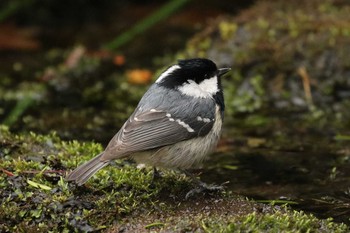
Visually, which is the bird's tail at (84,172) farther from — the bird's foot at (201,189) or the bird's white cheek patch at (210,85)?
the bird's white cheek patch at (210,85)

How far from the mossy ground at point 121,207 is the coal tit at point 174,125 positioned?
161 millimetres

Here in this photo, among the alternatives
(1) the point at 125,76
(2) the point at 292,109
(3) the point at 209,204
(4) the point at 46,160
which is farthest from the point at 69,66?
(3) the point at 209,204

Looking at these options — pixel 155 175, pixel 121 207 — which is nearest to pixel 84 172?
pixel 121 207

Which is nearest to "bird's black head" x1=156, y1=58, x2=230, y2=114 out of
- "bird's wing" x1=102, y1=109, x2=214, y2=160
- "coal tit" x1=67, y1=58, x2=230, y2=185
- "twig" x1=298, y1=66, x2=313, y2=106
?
"coal tit" x1=67, y1=58, x2=230, y2=185

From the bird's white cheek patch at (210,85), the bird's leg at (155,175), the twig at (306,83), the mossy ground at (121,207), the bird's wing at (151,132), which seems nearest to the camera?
the mossy ground at (121,207)

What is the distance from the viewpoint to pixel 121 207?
4355 mm

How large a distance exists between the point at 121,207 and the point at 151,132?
0.53 m

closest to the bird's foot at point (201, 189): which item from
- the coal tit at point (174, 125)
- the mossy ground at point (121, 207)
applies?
the mossy ground at point (121, 207)

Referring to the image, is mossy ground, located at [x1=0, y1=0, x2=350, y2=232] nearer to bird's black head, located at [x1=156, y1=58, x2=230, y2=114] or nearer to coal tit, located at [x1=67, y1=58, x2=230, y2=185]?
coal tit, located at [x1=67, y1=58, x2=230, y2=185]

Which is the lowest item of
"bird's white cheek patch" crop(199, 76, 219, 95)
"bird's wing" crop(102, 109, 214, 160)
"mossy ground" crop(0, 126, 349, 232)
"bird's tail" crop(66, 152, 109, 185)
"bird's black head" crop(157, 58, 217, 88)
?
"mossy ground" crop(0, 126, 349, 232)

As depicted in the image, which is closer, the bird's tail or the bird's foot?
the bird's tail

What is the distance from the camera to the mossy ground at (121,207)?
4180 mm

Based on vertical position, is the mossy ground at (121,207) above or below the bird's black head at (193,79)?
below

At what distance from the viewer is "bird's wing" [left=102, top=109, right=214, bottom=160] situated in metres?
4.50
